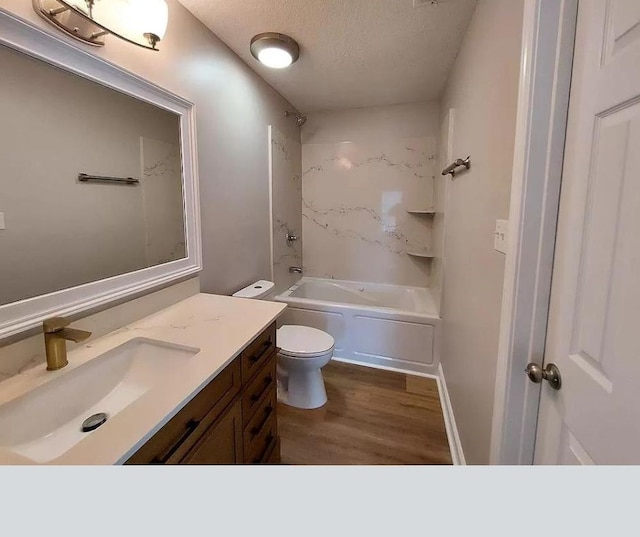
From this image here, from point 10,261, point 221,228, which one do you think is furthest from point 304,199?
point 10,261

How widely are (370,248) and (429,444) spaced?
1.99m

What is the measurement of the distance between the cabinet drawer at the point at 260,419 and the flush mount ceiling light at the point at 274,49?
1.95 m

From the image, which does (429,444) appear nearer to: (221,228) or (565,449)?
(565,449)

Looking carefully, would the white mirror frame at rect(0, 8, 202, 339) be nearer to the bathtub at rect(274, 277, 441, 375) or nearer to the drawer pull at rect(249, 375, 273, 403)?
the drawer pull at rect(249, 375, 273, 403)

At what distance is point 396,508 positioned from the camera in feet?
1.05

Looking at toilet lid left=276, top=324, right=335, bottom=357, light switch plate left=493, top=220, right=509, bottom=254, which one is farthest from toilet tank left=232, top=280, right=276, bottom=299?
light switch plate left=493, top=220, right=509, bottom=254

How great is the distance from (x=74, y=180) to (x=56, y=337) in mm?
569

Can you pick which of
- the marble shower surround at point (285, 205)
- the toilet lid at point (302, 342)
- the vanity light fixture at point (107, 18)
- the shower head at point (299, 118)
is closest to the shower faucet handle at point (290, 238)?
the marble shower surround at point (285, 205)

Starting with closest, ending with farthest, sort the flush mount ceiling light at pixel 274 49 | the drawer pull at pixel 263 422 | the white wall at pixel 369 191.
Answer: the drawer pull at pixel 263 422
the flush mount ceiling light at pixel 274 49
the white wall at pixel 369 191

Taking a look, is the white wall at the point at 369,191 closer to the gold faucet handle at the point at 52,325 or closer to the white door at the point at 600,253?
the white door at the point at 600,253

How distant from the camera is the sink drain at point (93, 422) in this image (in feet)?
2.87

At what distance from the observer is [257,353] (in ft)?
4.07

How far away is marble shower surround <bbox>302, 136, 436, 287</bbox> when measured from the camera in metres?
3.05

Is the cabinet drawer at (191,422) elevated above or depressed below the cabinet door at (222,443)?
above
